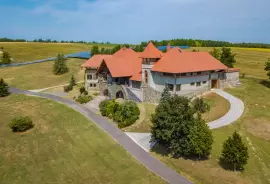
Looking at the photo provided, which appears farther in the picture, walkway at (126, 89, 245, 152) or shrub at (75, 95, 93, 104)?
shrub at (75, 95, 93, 104)

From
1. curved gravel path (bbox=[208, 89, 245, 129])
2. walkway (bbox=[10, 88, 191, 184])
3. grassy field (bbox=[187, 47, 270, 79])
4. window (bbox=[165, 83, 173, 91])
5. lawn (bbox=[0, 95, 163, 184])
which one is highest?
grassy field (bbox=[187, 47, 270, 79])

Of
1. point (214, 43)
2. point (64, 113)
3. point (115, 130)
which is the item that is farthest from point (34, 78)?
point (214, 43)

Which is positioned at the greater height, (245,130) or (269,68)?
(269,68)

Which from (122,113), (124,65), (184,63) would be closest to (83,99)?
(124,65)

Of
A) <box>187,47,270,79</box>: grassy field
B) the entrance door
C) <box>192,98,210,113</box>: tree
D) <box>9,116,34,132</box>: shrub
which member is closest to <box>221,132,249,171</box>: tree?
<box>192,98,210,113</box>: tree

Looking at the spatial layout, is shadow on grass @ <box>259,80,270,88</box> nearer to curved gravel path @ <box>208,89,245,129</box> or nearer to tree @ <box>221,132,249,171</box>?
curved gravel path @ <box>208,89,245,129</box>

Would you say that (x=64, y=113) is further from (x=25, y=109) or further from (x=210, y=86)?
(x=210, y=86)

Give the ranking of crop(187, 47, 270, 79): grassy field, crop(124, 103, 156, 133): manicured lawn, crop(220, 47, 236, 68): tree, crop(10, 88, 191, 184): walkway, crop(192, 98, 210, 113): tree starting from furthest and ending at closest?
1. crop(187, 47, 270, 79): grassy field
2. crop(220, 47, 236, 68): tree
3. crop(192, 98, 210, 113): tree
4. crop(124, 103, 156, 133): manicured lawn
5. crop(10, 88, 191, 184): walkway
